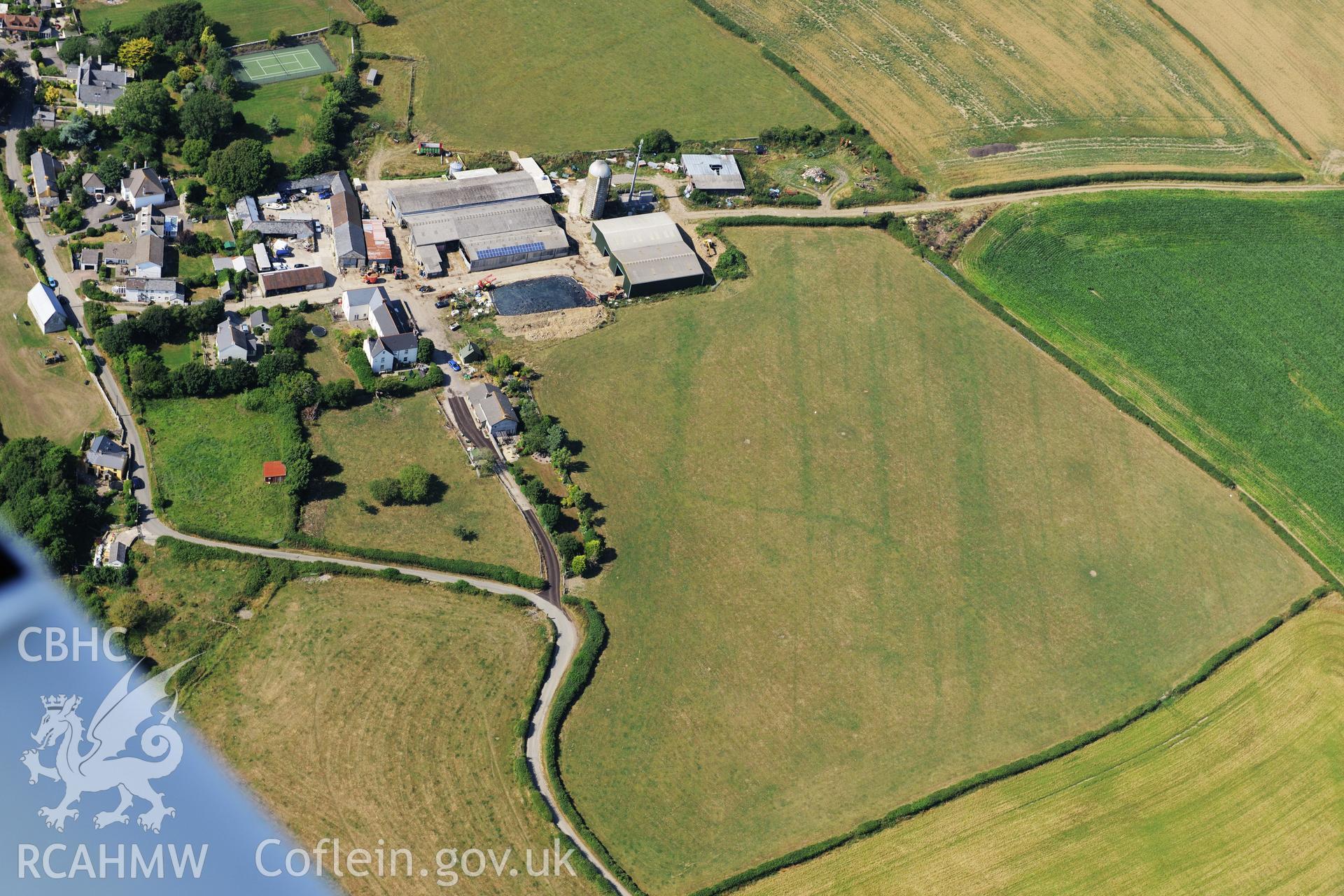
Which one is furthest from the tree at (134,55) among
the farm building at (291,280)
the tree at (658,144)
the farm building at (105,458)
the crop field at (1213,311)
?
the crop field at (1213,311)

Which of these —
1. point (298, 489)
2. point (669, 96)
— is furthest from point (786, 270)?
point (298, 489)

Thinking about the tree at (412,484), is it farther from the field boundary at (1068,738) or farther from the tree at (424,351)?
the field boundary at (1068,738)

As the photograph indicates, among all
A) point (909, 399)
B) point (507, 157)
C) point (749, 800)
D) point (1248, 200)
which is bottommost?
point (749, 800)

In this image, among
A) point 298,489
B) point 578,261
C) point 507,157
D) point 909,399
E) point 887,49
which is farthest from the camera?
point 887,49

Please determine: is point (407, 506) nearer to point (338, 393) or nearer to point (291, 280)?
point (338, 393)

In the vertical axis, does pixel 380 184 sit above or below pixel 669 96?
below

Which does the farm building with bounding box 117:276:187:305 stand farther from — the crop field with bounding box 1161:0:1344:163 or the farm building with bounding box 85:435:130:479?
the crop field with bounding box 1161:0:1344:163

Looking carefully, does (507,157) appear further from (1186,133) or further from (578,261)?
(1186,133)
